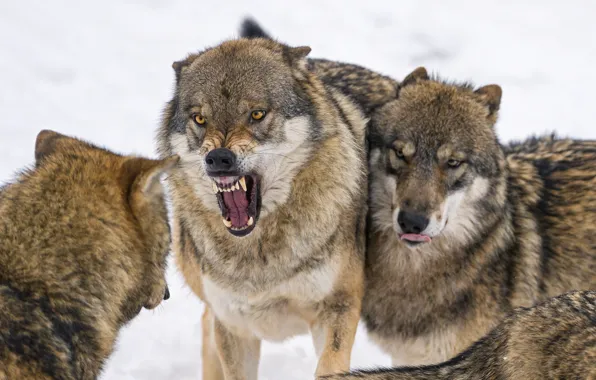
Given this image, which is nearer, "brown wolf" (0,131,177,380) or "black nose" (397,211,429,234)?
"brown wolf" (0,131,177,380)

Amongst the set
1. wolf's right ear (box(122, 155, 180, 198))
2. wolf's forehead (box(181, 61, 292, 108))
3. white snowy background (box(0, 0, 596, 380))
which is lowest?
wolf's right ear (box(122, 155, 180, 198))

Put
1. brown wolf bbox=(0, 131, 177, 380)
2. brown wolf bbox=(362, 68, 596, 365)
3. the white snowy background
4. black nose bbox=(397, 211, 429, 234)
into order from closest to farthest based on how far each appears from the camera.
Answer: brown wolf bbox=(0, 131, 177, 380)
black nose bbox=(397, 211, 429, 234)
brown wolf bbox=(362, 68, 596, 365)
the white snowy background

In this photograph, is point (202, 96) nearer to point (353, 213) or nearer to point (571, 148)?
point (353, 213)

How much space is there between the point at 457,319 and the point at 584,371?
2.29 meters

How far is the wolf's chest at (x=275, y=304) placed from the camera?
16.5ft

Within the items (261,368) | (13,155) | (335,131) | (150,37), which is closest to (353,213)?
(335,131)

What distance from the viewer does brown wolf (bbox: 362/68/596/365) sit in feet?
16.9

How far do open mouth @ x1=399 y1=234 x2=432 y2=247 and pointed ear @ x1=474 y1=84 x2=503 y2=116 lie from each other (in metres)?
0.92

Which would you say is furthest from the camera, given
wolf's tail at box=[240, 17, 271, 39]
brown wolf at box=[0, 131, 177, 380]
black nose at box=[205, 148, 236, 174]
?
wolf's tail at box=[240, 17, 271, 39]

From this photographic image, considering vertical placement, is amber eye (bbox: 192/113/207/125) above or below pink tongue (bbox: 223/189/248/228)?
above

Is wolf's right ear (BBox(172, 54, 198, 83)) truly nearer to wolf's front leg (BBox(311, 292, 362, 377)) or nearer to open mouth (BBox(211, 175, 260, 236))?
open mouth (BBox(211, 175, 260, 236))

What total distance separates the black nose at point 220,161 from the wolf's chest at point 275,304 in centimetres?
86

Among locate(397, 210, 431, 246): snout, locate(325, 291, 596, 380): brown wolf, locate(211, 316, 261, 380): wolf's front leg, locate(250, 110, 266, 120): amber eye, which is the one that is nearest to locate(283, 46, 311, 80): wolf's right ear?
locate(250, 110, 266, 120): amber eye

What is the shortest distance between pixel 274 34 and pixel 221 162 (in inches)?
242
